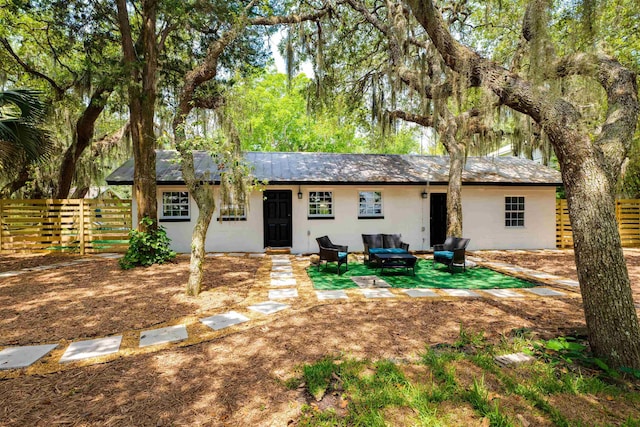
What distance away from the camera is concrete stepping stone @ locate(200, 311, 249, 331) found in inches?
151

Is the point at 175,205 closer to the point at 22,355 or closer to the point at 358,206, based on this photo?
the point at 358,206

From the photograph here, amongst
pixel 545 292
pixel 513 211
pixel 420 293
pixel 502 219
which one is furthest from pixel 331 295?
pixel 513 211

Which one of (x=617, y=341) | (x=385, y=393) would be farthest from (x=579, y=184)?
(x=385, y=393)

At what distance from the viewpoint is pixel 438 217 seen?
35.2 ft

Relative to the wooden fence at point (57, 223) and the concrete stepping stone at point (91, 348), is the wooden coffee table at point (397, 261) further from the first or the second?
the wooden fence at point (57, 223)

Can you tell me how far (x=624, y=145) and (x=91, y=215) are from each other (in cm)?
1211

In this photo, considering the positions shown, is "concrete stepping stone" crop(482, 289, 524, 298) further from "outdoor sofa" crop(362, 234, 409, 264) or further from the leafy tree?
the leafy tree

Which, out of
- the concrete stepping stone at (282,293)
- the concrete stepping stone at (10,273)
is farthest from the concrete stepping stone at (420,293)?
the concrete stepping stone at (10,273)

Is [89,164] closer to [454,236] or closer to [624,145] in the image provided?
[454,236]

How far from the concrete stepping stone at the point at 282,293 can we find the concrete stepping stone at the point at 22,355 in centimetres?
285

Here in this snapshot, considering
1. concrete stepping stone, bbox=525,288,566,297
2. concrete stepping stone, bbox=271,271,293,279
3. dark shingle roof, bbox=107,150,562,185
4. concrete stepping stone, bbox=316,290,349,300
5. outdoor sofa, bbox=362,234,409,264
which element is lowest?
concrete stepping stone, bbox=525,288,566,297

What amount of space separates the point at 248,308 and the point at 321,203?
608cm

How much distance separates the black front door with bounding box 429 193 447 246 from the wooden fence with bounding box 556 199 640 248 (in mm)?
4350

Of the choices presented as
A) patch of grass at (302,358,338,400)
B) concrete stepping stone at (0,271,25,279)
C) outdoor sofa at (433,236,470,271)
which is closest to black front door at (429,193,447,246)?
outdoor sofa at (433,236,470,271)
